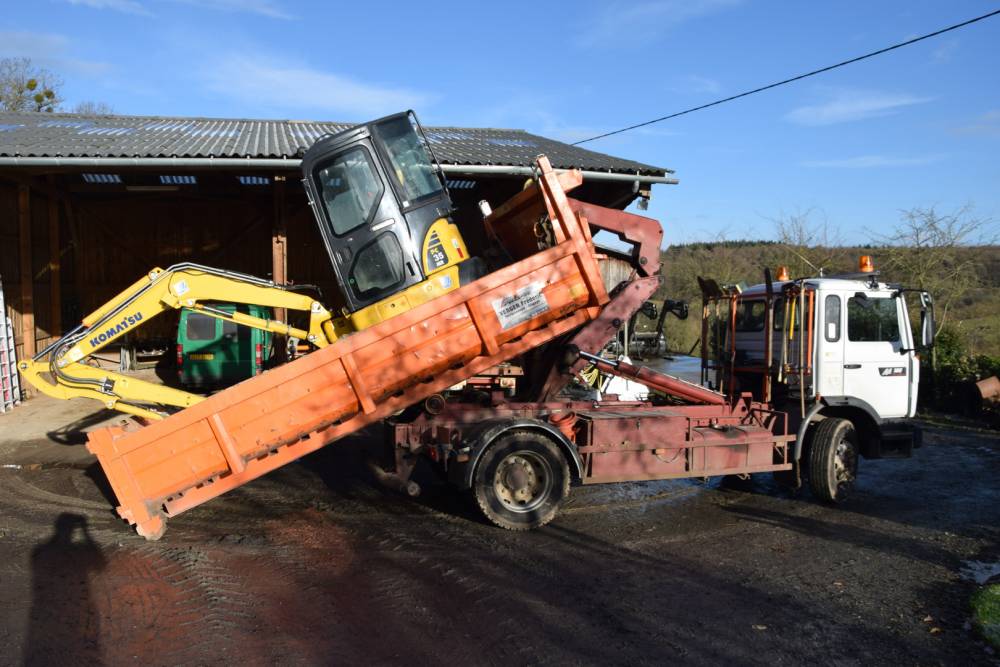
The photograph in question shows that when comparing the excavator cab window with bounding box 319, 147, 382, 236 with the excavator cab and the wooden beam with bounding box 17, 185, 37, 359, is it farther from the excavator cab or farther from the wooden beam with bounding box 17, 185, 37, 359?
the wooden beam with bounding box 17, 185, 37, 359

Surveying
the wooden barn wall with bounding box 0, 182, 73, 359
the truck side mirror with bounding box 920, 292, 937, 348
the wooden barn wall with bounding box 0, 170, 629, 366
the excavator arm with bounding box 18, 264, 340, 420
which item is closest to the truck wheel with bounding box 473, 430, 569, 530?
the excavator arm with bounding box 18, 264, 340, 420

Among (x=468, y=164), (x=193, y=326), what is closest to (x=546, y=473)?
(x=468, y=164)

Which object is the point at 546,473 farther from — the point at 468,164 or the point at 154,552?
the point at 468,164

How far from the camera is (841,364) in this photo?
7.61 metres

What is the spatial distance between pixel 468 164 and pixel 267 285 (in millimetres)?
6007

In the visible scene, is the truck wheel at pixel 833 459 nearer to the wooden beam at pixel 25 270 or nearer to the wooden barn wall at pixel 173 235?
the wooden barn wall at pixel 173 235

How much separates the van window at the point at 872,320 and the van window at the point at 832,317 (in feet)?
0.51

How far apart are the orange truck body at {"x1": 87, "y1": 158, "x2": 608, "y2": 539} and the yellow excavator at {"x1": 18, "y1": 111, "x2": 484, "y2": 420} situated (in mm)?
737

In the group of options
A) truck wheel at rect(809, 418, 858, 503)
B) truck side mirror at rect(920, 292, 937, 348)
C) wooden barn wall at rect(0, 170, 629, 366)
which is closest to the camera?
truck wheel at rect(809, 418, 858, 503)

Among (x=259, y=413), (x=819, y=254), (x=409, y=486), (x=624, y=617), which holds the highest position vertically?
(x=819, y=254)

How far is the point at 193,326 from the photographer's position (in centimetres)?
1405

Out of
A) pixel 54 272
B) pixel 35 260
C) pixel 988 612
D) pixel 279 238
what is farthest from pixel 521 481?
pixel 54 272

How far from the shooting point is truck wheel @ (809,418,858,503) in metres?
7.47

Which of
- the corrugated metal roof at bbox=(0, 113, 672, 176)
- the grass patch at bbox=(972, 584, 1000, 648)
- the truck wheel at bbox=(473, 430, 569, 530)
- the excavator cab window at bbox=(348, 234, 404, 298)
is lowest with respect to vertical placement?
the grass patch at bbox=(972, 584, 1000, 648)
